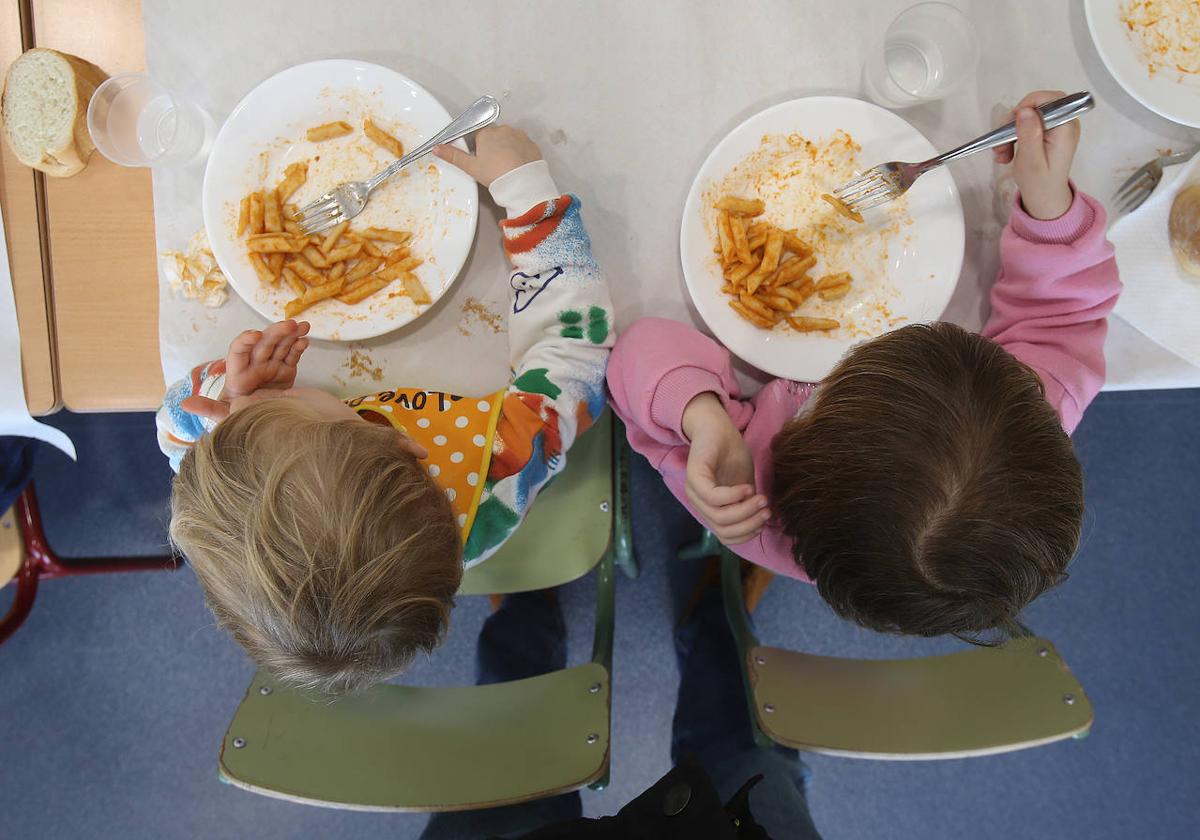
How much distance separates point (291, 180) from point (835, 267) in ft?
2.27

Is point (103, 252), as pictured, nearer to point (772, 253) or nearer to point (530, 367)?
point (530, 367)

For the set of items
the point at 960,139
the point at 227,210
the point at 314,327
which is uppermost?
the point at 960,139

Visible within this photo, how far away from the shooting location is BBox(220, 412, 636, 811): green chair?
78 centimetres

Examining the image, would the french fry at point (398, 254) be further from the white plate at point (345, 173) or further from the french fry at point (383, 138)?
the french fry at point (383, 138)

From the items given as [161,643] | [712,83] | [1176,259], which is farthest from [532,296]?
[161,643]

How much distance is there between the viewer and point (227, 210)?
2.89 ft

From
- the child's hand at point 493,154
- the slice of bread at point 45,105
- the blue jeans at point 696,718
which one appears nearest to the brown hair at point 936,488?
the child's hand at point 493,154

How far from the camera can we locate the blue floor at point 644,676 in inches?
60.5

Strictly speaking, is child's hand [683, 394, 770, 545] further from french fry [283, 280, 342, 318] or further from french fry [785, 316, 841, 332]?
french fry [283, 280, 342, 318]

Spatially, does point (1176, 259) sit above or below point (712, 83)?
below

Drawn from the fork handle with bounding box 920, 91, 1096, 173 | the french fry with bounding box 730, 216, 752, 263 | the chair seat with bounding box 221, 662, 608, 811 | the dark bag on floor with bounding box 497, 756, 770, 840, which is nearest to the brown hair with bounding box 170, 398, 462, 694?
the chair seat with bounding box 221, 662, 608, 811

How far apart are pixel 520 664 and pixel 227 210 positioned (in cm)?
94

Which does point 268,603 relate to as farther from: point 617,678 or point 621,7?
point 617,678

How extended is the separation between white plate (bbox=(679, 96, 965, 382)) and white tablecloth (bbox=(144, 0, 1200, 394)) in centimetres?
5
